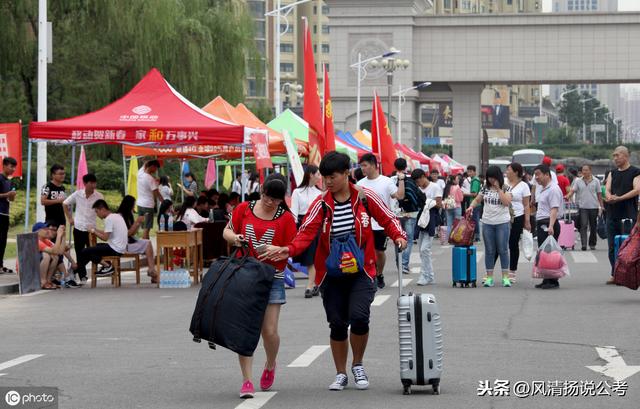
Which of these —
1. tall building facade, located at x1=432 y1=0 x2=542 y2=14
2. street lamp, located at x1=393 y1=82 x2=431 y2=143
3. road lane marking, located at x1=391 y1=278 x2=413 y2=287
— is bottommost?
road lane marking, located at x1=391 y1=278 x2=413 y2=287

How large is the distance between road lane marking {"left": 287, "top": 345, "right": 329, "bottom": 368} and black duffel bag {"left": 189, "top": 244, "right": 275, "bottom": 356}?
1.79 meters

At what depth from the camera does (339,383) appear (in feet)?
31.9

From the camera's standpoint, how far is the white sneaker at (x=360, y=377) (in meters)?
9.77

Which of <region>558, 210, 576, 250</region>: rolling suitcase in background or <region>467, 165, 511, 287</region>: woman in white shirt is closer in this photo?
<region>467, 165, 511, 287</region>: woman in white shirt

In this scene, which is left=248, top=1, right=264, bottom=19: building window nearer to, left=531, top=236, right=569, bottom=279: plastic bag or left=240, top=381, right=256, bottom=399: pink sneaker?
left=531, top=236, right=569, bottom=279: plastic bag

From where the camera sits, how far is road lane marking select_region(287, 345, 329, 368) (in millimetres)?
11188

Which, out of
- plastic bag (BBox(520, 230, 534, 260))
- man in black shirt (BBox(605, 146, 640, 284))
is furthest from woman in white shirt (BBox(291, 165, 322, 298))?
man in black shirt (BBox(605, 146, 640, 284))

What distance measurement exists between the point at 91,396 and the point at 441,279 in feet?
38.1

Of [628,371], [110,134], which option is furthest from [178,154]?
[628,371]

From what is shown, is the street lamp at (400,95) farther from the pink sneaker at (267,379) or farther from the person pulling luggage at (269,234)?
the pink sneaker at (267,379)

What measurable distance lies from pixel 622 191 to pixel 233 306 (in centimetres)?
1063

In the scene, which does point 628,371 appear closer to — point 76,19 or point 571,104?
point 76,19

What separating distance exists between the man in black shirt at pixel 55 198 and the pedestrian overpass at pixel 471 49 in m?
53.1

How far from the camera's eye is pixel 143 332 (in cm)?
1392
